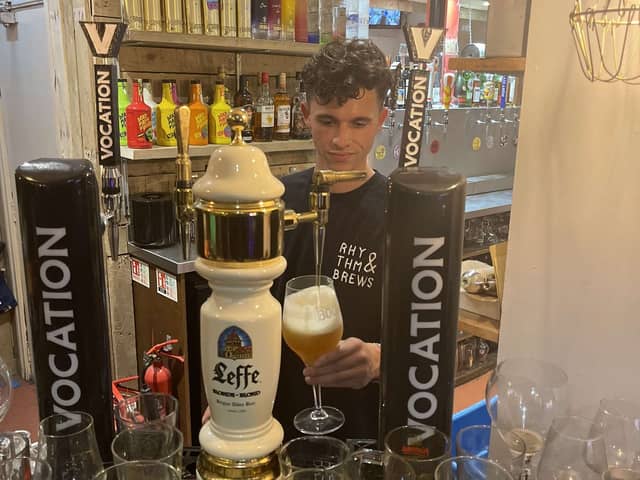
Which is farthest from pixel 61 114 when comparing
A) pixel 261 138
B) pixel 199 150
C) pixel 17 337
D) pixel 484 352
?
pixel 484 352

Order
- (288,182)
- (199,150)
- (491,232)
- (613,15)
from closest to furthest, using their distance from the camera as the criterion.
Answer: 1. (613,15)
2. (288,182)
3. (199,150)
4. (491,232)

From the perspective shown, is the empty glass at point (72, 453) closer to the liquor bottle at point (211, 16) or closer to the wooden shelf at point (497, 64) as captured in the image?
the wooden shelf at point (497, 64)

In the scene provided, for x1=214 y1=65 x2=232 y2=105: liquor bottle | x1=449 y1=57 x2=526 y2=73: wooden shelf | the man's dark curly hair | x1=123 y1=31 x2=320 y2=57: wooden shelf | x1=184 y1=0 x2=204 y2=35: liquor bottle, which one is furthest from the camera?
x1=214 y1=65 x2=232 y2=105: liquor bottle

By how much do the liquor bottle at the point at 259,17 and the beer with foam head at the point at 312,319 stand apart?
→ 2302 millimetres

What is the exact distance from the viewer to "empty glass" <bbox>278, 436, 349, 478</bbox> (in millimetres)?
679

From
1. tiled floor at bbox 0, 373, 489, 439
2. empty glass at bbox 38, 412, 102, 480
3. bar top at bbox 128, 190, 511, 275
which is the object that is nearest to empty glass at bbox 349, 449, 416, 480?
empty glass at bbox 38, 412, 102, 480

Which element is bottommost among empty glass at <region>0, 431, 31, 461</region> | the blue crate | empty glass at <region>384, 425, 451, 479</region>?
the blue crate

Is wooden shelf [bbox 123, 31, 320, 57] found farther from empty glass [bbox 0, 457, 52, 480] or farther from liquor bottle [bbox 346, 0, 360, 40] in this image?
empty glass [bbox 0, 457, 52, 480]

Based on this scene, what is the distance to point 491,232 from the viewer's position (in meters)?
3.95

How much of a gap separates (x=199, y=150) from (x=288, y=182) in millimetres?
1112

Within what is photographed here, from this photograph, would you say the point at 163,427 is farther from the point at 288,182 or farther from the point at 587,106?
the point at 288,182

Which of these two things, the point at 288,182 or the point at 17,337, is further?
the point at 17,337

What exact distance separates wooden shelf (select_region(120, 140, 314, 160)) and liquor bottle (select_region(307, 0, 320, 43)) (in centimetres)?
53

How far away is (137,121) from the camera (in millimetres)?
2701
